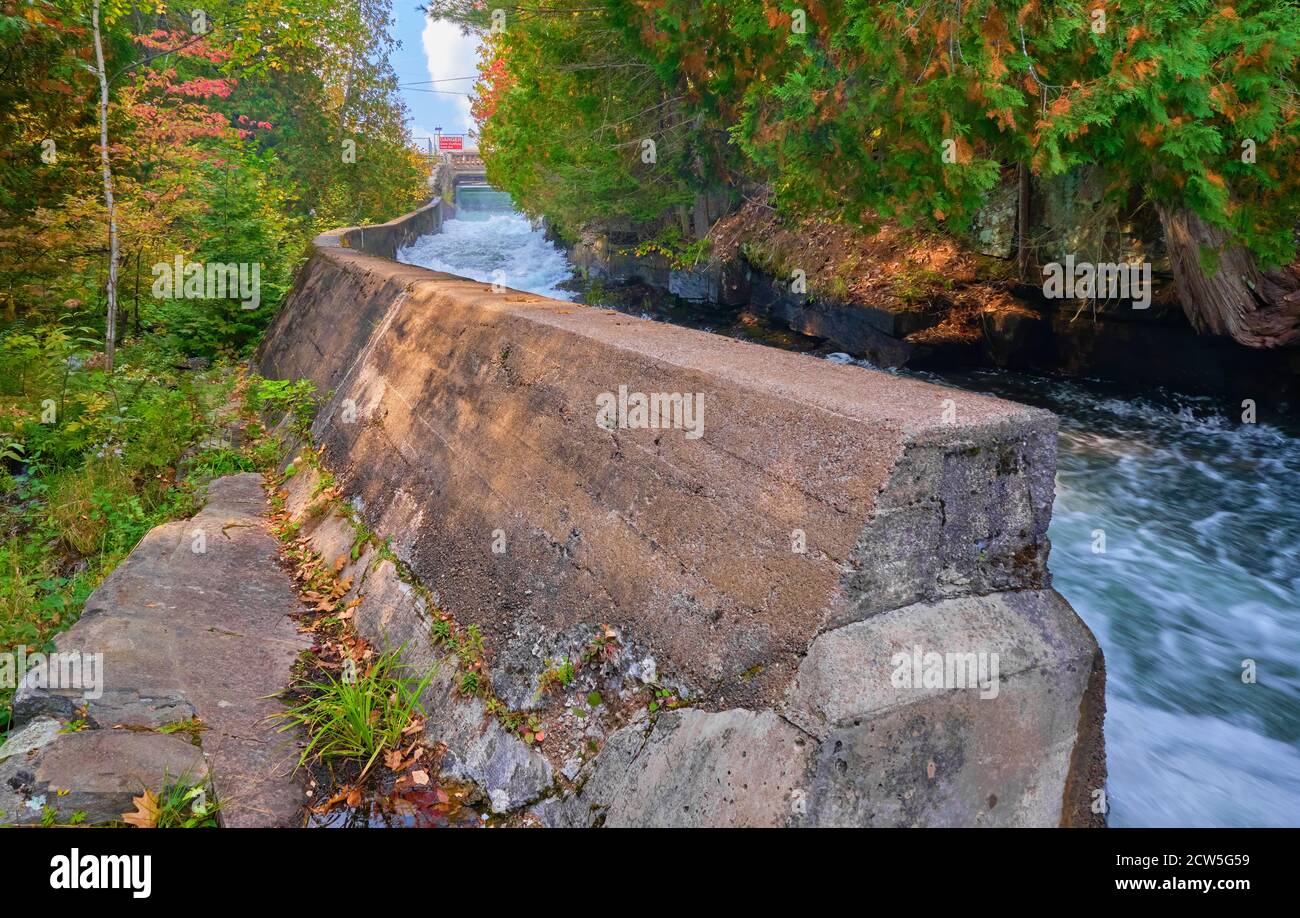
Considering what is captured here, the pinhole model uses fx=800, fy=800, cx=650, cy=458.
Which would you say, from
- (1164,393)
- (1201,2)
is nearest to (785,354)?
(1201,2)

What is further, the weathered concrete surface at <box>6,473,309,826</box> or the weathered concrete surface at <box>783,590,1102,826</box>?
the weathered concrete surface at <box>6,473,309,826</box>

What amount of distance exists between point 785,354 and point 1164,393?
6628 mm

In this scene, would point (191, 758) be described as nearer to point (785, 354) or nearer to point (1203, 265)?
point (785, 354)

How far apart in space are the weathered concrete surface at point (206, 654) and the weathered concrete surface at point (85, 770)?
39 millimetres

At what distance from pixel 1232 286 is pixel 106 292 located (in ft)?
43.0

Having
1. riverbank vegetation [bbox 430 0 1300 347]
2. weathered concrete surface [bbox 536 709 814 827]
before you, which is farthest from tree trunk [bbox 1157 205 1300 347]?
weathered concrete surface [bbox 536 709 814 827]

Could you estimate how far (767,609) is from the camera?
2672 millimetres

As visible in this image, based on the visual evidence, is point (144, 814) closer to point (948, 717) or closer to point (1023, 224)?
point (948, 717)

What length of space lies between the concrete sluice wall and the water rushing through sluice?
5.00ft

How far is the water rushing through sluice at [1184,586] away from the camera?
381 centimetres

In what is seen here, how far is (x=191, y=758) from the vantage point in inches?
127

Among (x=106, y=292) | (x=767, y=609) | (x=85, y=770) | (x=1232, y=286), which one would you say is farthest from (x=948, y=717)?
(x=106, y=292)

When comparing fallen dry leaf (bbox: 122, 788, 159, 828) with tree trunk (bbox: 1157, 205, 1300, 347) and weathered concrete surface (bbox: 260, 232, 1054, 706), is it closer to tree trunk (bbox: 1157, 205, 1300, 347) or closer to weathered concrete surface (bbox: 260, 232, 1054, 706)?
weathered concrete surface (bbox: 260, 232, 1054, 706)

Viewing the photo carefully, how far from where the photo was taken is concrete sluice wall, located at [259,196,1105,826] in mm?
2463
